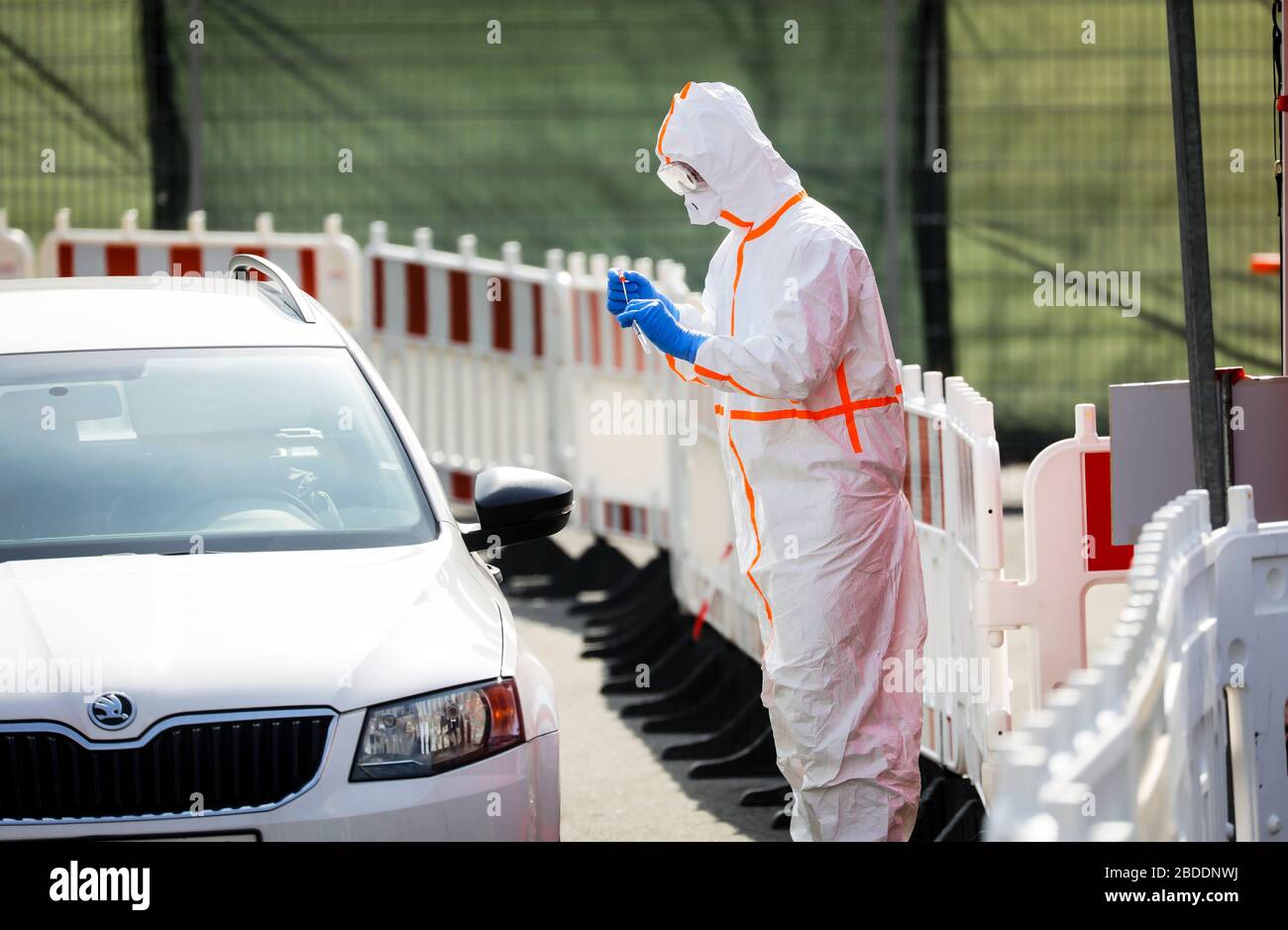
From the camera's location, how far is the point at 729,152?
520 centimetres

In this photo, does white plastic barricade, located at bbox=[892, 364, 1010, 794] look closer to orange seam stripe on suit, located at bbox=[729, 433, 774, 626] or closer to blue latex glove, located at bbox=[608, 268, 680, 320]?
orange seam stripe on suit, located at bbox=[729, 433, 774, 626]

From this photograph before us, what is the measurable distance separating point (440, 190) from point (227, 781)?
10.3m

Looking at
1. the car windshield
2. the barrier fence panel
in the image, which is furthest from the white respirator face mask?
the car windshield

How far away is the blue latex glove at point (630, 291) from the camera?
5.32 meters

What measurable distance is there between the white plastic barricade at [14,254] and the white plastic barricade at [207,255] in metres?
0.23

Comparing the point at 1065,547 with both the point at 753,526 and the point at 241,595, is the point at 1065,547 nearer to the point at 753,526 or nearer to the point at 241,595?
the point at 753,526

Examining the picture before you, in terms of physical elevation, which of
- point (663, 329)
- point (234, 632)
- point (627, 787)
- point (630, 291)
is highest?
point (630, 291)

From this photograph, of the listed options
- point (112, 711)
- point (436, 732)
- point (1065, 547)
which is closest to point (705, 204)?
point (1065, 547)

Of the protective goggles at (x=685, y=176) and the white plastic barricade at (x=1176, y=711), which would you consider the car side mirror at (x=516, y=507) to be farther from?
the white plastic barricade at (x=1176, y=711)

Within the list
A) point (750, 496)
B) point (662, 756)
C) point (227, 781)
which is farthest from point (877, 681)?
point (662, 756)

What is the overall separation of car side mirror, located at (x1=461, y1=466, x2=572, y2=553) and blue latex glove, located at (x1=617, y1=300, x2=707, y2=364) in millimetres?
514

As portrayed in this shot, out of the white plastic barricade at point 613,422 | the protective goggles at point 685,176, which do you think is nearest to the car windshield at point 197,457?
the protective goggles at point 685,176

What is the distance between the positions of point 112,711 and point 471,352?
26.0ft

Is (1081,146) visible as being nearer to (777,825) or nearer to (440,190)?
(440,190)
